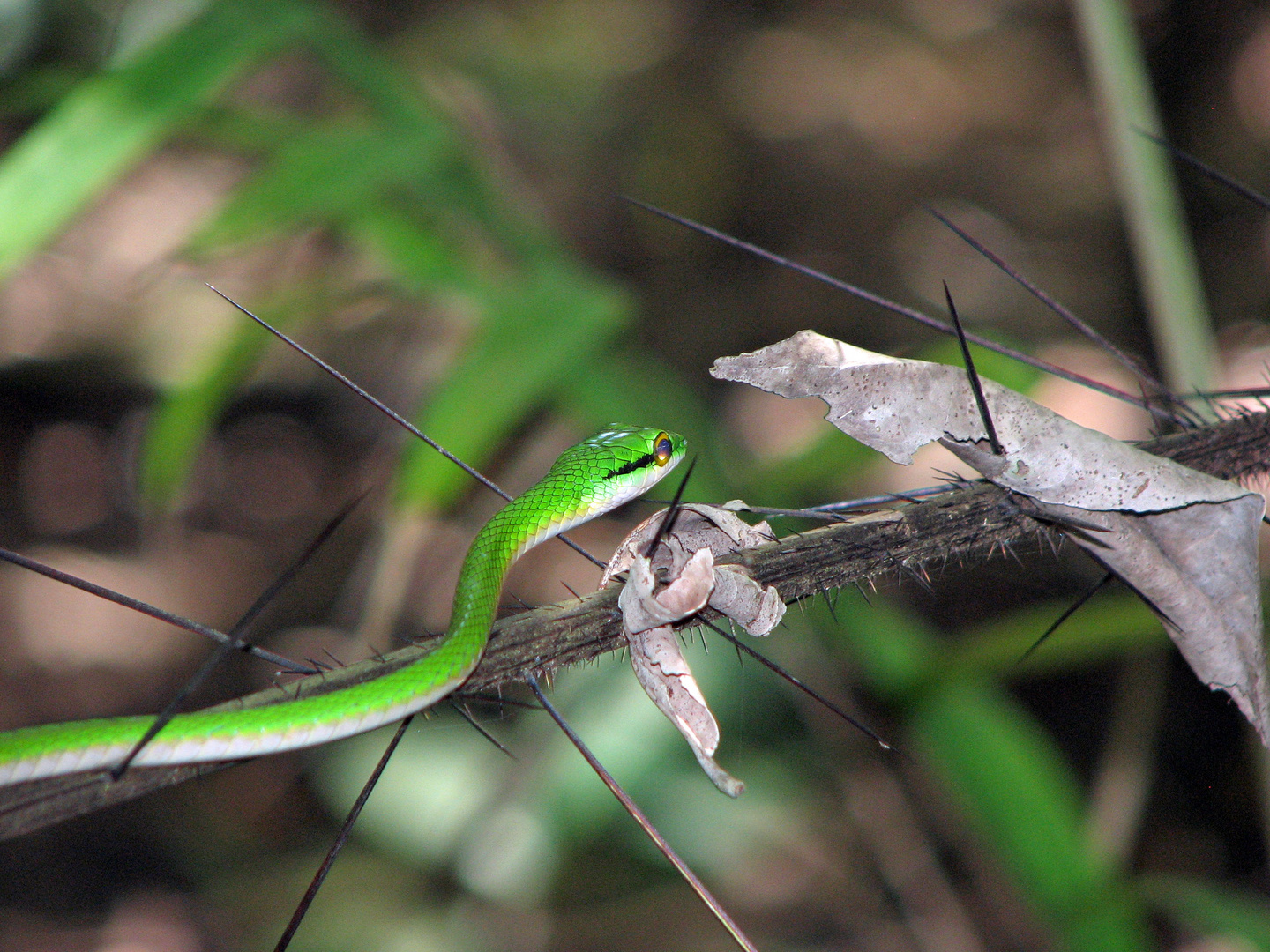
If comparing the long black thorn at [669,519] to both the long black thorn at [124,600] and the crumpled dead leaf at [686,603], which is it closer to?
the crumpled dead leaf at [686,603]

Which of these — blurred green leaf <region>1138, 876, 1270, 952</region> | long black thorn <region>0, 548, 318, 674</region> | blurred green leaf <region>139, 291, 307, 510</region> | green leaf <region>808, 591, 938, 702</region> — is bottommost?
blurred green leaf <region>1138, 876, 1270, 952</region>

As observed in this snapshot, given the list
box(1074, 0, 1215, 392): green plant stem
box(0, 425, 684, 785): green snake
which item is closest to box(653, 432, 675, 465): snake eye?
box(0, 425, 684, 785): green snake

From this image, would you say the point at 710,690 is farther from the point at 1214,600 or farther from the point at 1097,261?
the point at 1097,261

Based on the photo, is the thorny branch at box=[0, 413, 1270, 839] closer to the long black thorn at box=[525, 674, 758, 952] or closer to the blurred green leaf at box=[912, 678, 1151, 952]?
the long black thorn at box=[525, 674, 758, 952]

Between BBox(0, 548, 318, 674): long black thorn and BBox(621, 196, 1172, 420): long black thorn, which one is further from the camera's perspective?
BBox(621, 196, 1172, 420): long black thorn

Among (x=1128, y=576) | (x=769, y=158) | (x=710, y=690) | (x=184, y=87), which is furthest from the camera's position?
(x=769, y=158)

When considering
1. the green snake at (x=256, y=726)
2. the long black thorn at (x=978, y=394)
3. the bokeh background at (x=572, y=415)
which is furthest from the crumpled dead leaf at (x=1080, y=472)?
the bokeh background at (x=572, y=415)

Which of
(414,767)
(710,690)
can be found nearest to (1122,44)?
(710,690)
